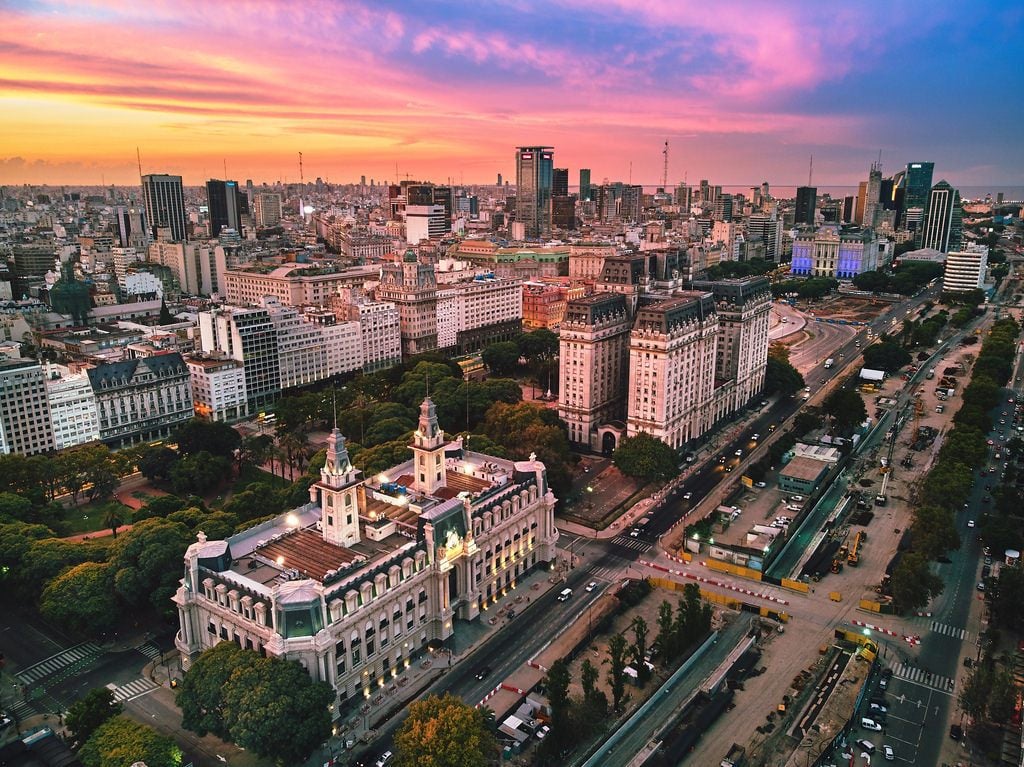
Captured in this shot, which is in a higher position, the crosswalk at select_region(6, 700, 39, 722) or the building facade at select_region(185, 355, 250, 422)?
the building facade at select_region(185, 355, 250, 422)

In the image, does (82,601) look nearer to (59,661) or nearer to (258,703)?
(59,661)

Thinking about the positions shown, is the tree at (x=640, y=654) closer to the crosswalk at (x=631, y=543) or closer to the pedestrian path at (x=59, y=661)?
the crosswalk at (x=631, y=543)

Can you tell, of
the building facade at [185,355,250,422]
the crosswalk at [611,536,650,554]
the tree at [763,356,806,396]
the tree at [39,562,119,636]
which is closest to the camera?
the tree at [39,562,119,636]

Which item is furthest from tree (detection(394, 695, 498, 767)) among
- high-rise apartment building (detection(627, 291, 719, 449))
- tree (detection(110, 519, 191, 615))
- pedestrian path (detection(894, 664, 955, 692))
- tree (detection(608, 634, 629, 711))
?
high-rise apartment building (detection(627, 291, 719, 449))

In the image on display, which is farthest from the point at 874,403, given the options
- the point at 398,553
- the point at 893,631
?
the point at 398,553

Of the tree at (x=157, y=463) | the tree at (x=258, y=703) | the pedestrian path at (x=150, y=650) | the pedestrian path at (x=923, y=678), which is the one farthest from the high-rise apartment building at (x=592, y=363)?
the pedestrian path at (x=150, y=650)

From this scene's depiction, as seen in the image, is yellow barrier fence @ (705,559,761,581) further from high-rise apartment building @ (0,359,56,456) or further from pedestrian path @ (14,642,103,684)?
high-rise apartment building @ (0,359,56,456)

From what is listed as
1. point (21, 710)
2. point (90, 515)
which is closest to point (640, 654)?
point (21, 710)
